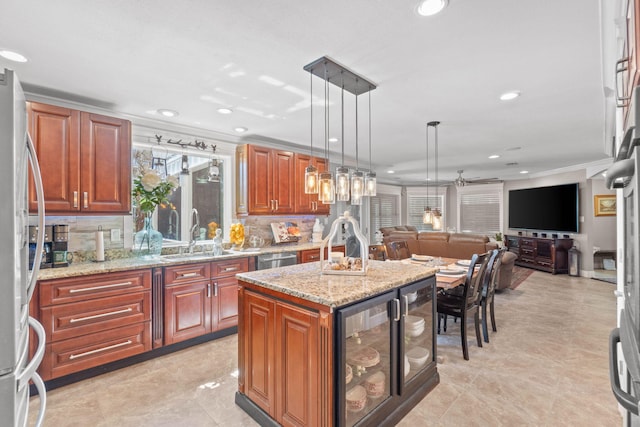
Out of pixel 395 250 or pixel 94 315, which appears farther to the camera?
pixel 395 250

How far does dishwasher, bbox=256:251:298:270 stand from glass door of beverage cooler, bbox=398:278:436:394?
2.07 metres

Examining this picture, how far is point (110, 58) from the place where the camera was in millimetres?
2174

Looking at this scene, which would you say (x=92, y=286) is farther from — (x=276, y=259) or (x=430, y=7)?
(x=430, y=7)

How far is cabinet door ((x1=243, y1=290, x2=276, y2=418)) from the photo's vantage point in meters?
1.92

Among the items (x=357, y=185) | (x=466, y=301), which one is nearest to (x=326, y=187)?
(x=357, y=185)

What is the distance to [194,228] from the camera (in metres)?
3.78

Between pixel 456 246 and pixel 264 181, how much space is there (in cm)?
435

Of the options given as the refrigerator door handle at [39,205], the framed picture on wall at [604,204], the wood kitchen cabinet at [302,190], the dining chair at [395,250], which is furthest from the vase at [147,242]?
the framed picture on wall at [604,204]

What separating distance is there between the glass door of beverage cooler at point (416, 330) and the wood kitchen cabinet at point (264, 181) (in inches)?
101

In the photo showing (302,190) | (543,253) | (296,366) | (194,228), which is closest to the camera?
(296,366)

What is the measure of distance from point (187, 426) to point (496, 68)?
3.46 metres

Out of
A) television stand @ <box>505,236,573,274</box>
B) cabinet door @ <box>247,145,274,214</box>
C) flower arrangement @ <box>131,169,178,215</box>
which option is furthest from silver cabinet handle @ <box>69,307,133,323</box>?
television stand @ <box>505,236,573,274</box>

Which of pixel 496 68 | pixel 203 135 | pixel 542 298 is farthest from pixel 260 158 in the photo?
pixel 542 298

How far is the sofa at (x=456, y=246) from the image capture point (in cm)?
536
